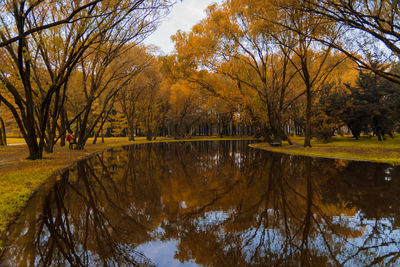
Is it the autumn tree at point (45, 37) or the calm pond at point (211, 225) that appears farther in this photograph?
the autumn tree at point (45, 37)

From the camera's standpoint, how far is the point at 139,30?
61.5 feet

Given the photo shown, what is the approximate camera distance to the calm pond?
364 cm

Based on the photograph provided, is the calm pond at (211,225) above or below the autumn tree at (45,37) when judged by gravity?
below

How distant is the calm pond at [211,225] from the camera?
12.0 feet

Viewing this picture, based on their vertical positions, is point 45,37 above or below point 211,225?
above

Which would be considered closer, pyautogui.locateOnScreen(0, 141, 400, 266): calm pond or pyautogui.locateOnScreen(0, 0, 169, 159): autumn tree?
pyautogui.locateOnScreen(0, 141, 400, 266): calm pond

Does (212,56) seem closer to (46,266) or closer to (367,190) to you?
(367,190)

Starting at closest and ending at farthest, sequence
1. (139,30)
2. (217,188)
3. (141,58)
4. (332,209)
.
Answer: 1. (332,209)
2. (217,188)
3. (139,30)
4. (141,58)

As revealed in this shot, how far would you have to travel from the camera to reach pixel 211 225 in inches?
191

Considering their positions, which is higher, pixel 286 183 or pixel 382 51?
pixel 382 51

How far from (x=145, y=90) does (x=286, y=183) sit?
3666cm

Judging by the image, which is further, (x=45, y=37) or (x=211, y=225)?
(x=45, y=37)

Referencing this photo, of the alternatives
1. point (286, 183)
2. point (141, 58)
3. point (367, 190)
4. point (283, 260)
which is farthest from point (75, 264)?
point (141, 58)

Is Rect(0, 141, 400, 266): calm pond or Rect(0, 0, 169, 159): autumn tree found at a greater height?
Rect(0, 0, 169, 159): autumn tree
